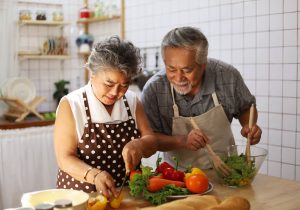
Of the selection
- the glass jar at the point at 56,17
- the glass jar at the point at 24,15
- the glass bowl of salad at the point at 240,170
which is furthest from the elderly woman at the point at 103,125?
the glass jar at the point at 56,17

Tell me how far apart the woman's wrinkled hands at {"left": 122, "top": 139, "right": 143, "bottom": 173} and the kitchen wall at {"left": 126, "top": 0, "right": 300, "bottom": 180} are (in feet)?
4.60

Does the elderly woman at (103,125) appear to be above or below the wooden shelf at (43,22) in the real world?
below

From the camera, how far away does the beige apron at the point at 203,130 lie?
2154 mm

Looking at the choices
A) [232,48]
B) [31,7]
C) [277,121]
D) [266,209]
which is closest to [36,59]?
[31,7]

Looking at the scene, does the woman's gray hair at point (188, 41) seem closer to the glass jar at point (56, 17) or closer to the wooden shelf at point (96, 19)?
the wooden shelf at point (96, 19)

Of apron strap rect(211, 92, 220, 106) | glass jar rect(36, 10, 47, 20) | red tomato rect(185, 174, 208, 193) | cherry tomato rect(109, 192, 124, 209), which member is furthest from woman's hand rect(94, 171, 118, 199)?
glass jar rect(36, 10, 47, 20)

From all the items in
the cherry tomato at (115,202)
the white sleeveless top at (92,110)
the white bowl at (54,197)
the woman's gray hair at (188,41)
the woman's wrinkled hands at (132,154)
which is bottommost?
the cherry tomato at (115,202)

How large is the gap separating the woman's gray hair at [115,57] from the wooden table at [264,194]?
502 mm

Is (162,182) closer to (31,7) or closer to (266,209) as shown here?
(266,209)

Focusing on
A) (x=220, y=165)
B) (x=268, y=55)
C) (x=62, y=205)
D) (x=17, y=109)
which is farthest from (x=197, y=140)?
(x=17, y=109)

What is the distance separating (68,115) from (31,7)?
2.90 m

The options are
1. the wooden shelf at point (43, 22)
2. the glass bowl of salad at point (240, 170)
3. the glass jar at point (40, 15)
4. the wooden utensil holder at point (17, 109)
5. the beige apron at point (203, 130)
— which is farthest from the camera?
the glass jar at point (40, 15)

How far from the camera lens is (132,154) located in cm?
169

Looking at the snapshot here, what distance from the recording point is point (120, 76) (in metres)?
1.73
